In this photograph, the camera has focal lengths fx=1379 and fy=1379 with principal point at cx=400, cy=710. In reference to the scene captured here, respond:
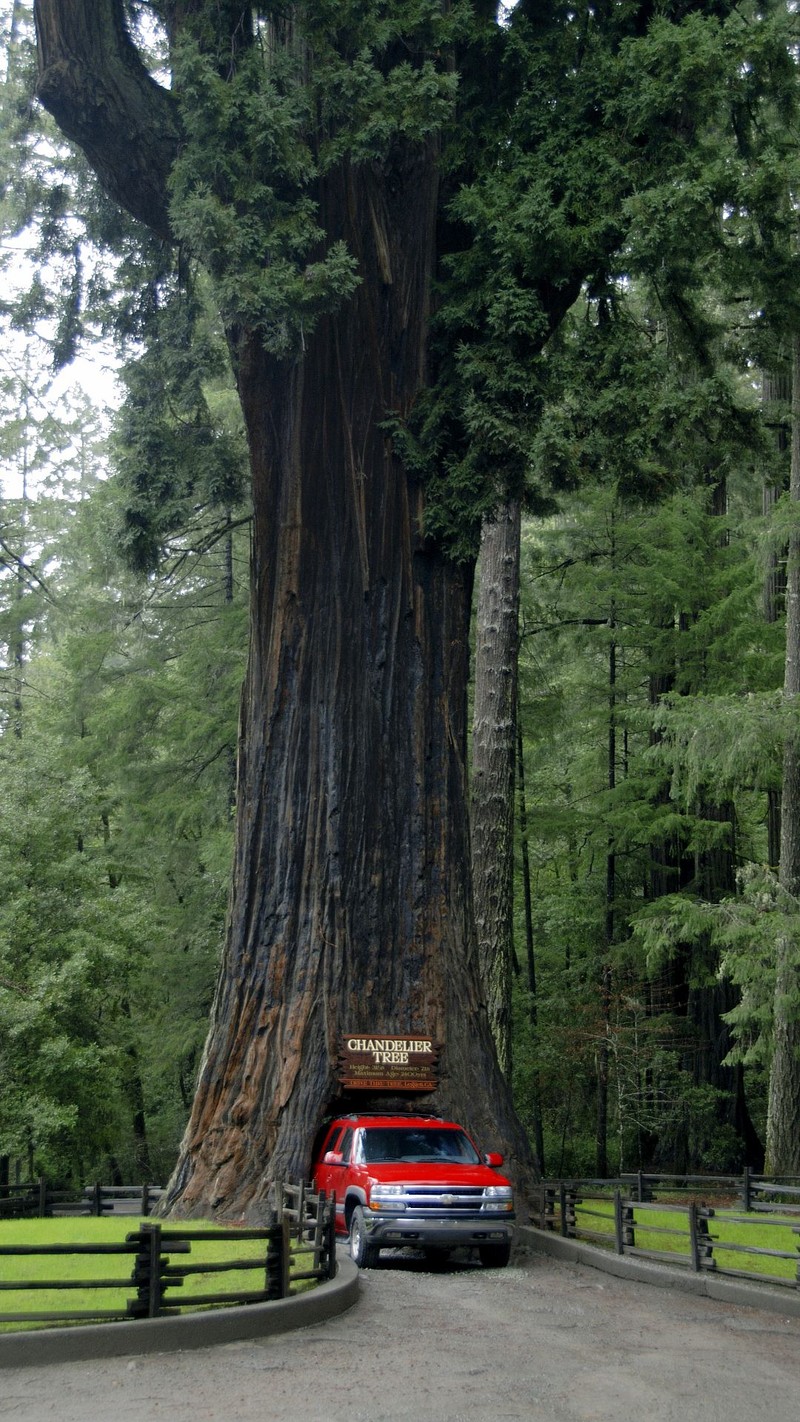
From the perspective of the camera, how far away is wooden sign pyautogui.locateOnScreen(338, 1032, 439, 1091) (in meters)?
15.6

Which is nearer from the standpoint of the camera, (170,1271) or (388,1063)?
(170,1271)

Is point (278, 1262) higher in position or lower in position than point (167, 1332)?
higher

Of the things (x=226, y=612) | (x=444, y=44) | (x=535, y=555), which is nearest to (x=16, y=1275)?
(x=444, y=44)

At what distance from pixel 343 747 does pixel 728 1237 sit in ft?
25.4

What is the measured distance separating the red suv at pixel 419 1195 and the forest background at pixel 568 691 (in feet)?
23.8

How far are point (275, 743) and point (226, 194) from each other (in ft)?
21.9

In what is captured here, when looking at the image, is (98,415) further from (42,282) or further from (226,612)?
(42,282)

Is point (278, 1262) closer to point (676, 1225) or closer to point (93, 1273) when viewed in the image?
point (93, 1273)

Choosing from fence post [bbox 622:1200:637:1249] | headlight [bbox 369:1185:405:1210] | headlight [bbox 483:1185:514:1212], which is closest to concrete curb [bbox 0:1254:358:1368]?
headlight [bbox 369:1185:405:1210]

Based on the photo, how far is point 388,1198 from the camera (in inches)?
512

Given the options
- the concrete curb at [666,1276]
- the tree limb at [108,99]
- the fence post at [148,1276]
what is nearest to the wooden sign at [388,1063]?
the concrete curb at [666,1276]

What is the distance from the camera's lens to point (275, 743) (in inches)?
683

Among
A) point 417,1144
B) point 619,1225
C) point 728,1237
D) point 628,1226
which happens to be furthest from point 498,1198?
point 728,1237

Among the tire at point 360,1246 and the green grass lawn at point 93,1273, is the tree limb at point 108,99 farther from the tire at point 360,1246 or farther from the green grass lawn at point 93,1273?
the green grass lawn at point 93,1273
